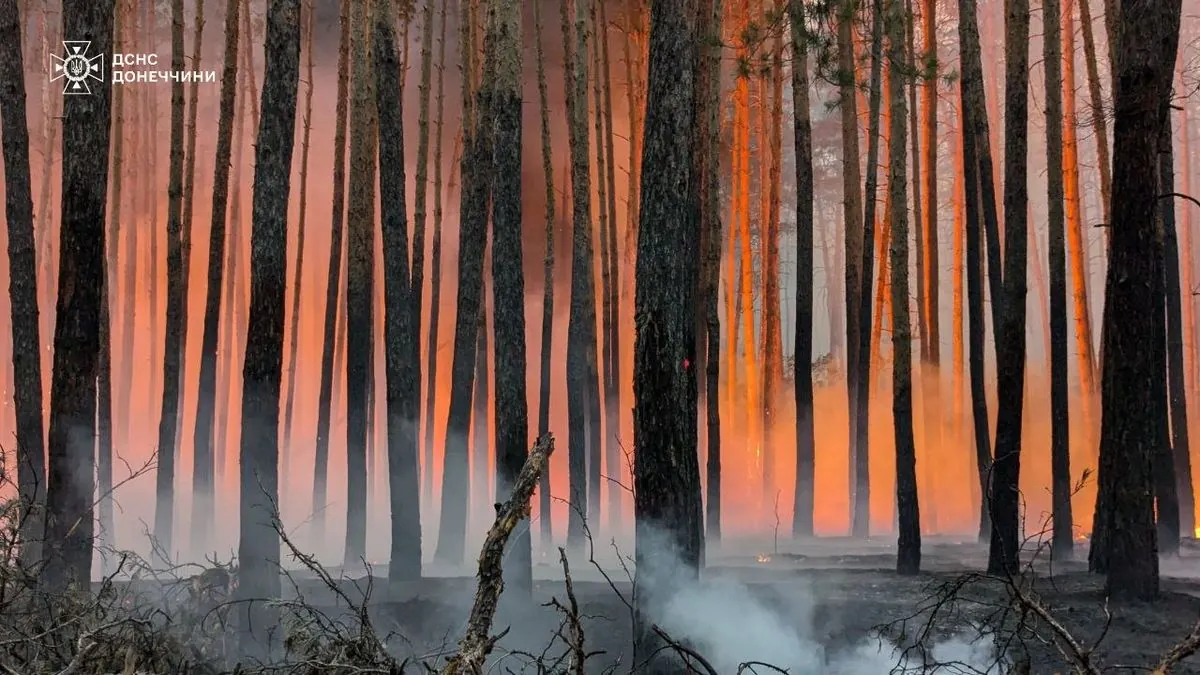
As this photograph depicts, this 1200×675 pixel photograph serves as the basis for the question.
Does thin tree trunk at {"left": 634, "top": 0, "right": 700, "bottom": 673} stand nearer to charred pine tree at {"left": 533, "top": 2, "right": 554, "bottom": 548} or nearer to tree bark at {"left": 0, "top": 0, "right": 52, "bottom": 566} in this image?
tree bark at {"left": 0, "top": 0, "right": 52, "bottom": 566}

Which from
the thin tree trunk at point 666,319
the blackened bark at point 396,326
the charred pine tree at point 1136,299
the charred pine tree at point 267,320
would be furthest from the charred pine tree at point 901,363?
the charred pine tree at point 267,320

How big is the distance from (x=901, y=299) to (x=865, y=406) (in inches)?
223

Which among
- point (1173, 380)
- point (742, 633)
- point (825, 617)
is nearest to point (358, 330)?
point (825, 617)

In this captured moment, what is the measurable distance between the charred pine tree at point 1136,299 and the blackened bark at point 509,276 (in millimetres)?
5696

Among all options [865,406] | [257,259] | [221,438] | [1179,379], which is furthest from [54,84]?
[1179,379]

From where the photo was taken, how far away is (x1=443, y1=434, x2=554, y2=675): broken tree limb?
9.25 feet

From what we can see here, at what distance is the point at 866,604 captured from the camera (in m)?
8.89

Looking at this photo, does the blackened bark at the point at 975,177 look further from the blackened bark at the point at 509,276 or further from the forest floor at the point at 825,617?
the blackened bark at the point at 509,276

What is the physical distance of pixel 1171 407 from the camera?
45.1 ft

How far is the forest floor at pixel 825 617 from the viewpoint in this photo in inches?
261

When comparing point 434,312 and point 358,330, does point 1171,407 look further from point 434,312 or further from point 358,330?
point 434,312

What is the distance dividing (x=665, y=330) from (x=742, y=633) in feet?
8.48

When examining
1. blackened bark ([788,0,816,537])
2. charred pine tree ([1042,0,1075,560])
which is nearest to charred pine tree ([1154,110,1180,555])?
charred pine tree ([1042,0,1075,560])

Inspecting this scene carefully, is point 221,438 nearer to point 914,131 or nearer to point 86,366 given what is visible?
point 86,366
